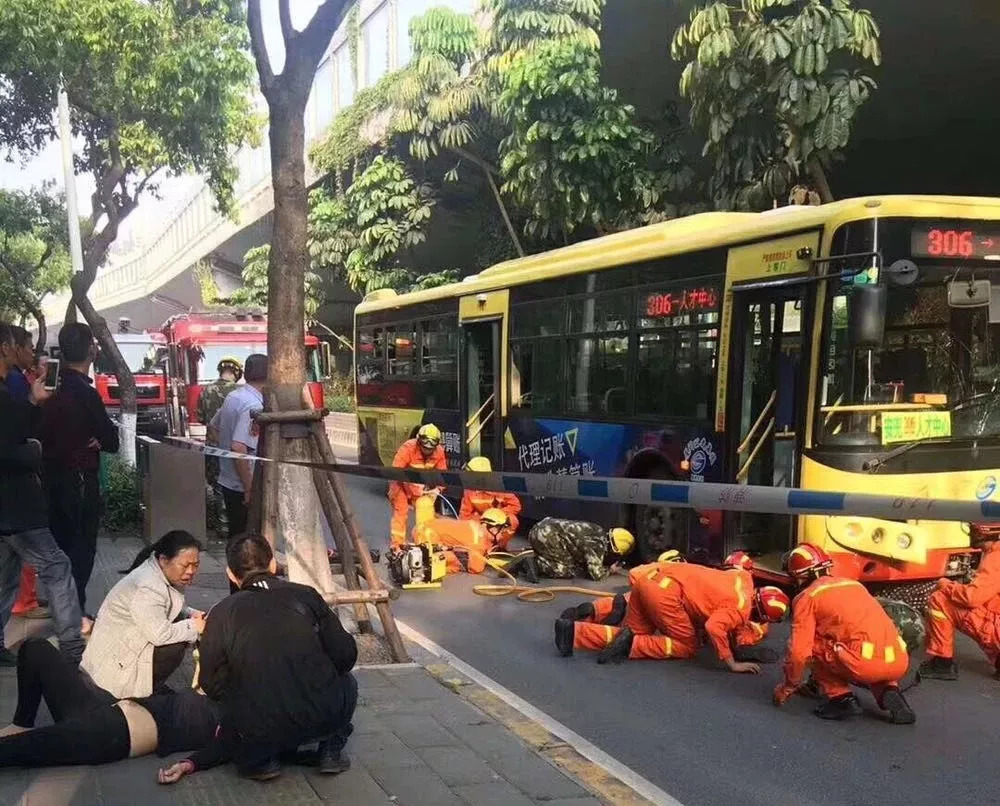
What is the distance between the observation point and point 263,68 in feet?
20.4

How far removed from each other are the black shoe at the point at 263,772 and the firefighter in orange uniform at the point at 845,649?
8.49 ft

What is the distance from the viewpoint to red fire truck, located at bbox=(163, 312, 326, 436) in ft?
67.3

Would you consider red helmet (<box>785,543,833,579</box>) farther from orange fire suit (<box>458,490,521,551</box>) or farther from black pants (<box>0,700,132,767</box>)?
orange fire suit (<box>458,490,521,551</box>)

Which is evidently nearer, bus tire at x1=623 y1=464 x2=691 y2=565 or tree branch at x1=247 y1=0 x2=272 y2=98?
tree branch at x1=247 y1=0 x2=272 y2=98

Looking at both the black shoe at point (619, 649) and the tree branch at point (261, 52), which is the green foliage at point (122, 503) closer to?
the tree branch at point (261, 52)

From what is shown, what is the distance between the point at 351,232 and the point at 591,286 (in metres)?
13.7

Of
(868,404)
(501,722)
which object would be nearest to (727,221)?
(868,404)

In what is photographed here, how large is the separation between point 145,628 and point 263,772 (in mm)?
855

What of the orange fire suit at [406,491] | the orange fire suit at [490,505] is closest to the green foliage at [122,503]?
the orange fire suit at [406,491]

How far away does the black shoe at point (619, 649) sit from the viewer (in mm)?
6047

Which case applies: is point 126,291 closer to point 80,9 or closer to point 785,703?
point 80,9

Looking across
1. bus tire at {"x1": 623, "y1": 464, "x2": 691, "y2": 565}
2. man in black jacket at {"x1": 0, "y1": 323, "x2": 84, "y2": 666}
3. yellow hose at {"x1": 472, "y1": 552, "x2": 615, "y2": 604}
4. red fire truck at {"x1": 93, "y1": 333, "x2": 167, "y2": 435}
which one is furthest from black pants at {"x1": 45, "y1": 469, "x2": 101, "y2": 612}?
red fire truck at {"x1": 93, "y1": 333, "x2": 167, "y2": 435}

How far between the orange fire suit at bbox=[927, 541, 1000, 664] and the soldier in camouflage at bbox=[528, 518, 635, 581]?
3.13m

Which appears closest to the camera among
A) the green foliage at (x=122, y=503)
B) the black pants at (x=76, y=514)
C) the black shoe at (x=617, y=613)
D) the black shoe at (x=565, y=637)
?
the black pants at (x=76, y=514)
